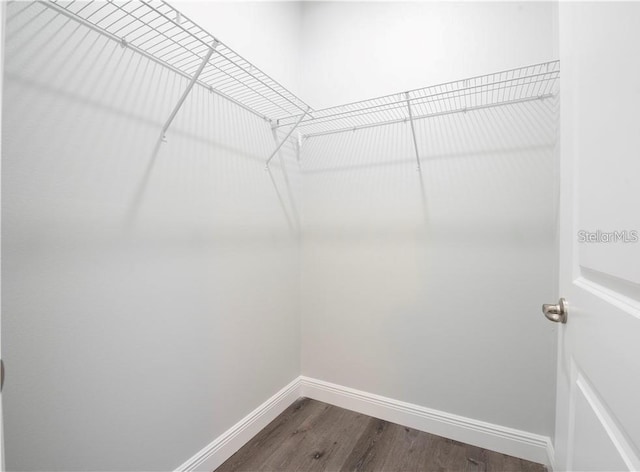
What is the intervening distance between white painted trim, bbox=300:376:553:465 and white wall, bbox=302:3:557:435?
4 cm

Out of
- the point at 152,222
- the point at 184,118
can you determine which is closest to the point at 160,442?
the point at 152,222

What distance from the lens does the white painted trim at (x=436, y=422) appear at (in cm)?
147

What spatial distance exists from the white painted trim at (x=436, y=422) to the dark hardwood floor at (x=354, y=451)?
0.03 meters

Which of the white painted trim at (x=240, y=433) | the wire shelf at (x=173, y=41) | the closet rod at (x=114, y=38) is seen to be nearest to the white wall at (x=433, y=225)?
the white painted trim at (x=240, y=433)

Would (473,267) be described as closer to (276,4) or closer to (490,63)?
(490,63)

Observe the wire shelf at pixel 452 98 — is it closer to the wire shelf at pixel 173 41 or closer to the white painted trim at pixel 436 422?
the wire shelf at pixel 173 41

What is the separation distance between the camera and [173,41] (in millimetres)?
905

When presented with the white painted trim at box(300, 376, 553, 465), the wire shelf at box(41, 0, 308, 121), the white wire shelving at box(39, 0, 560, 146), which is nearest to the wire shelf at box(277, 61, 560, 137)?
the white wire shelving at box(39, 0, 560, 146)

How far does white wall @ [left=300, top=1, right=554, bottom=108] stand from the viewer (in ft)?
4.84

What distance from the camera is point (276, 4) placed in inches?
71.9

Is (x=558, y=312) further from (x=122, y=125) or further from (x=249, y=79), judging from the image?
(x=249, y=79)

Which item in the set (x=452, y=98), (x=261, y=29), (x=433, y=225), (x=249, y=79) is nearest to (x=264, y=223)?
(x=249, y=79)

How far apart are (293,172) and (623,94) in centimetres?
169

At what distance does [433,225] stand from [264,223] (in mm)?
954
